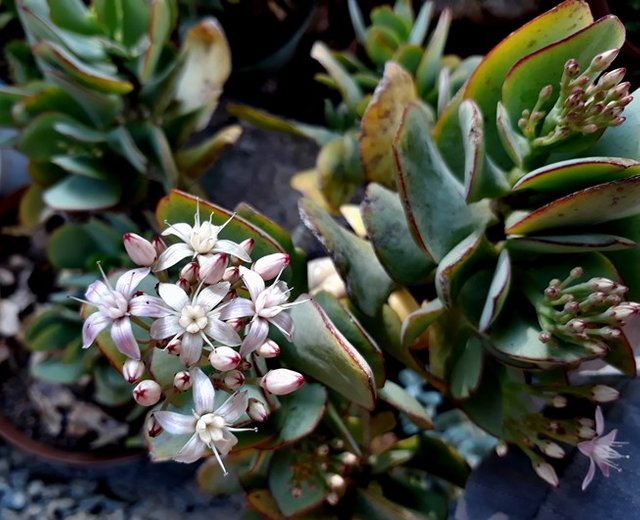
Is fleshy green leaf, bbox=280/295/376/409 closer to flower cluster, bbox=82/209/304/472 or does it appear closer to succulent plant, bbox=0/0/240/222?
flower cluster, bbox=82/209/304/472

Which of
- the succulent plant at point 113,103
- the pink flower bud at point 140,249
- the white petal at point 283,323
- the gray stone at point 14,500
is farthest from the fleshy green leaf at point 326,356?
the gray stone at point 14,500

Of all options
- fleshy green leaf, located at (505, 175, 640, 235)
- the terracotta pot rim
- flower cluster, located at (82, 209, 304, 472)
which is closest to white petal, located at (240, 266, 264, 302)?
flower cluster, located at (82, 209, 304, 472)

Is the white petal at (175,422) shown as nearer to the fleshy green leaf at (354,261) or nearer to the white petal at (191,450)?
the white petal at (191,450)

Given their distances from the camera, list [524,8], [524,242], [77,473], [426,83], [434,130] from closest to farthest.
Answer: [524,242]
[434,130]
[426,83]
[524,8]
[77,473]

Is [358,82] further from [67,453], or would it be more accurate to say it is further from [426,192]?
[67,453]

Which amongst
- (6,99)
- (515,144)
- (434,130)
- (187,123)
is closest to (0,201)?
(6,99)

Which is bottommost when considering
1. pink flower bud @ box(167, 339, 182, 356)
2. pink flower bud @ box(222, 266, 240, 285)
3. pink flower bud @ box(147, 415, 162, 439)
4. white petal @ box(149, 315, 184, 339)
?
pink flower bud @ box(147, 415, 162, 439)

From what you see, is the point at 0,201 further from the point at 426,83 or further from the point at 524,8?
the point at 524,8
